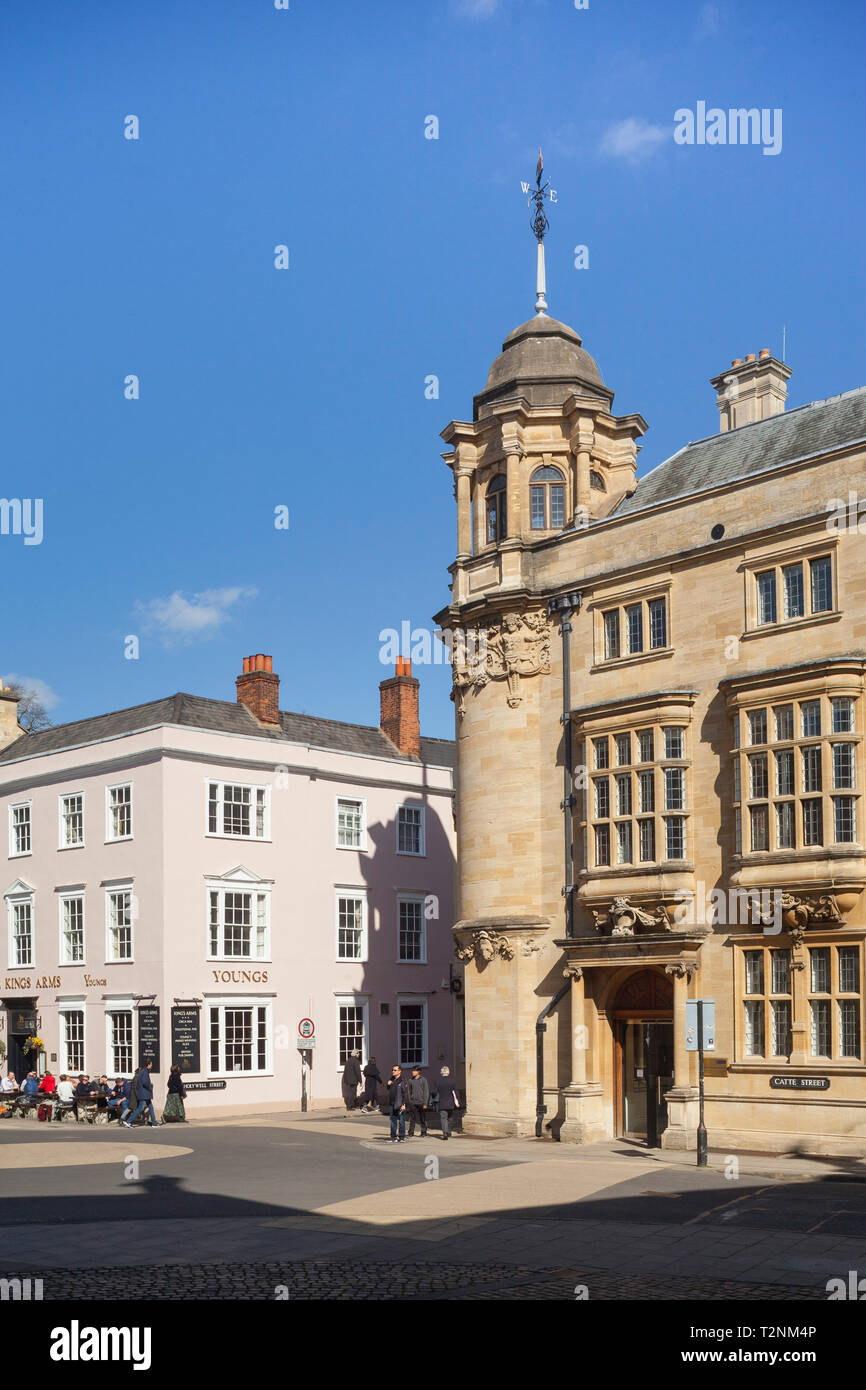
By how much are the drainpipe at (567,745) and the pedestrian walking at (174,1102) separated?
45.3ft

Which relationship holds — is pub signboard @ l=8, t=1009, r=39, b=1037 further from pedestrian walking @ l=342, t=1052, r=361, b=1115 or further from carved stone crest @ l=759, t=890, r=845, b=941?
carved stone crest @ l=759, t=890, r=845, b=941

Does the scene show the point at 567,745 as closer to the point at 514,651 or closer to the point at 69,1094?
the point at 514,651

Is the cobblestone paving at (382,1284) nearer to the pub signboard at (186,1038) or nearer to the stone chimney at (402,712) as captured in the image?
the pub signboard at (186,1038)

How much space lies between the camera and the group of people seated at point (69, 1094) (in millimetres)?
39094

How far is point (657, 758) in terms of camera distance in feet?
94.8

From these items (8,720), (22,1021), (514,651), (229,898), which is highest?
(8,720)

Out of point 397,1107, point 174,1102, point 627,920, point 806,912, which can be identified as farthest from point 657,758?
point 174,1102

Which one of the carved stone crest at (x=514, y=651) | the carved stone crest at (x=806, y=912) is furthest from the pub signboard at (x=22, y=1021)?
the carved stone crest at (x=806, y=912)

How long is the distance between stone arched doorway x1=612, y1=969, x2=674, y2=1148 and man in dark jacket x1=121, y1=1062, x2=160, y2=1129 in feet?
43.2

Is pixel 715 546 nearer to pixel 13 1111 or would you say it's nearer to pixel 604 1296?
pixel 604 1296

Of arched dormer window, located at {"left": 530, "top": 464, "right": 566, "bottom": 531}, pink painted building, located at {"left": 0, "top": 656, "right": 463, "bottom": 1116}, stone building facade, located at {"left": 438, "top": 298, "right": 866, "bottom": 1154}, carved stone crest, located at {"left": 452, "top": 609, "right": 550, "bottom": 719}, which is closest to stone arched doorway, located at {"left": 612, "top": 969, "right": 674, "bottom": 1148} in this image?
stone building facade, located at {"left": 438, "top": 298, "right": 866, "bottom": 1154}

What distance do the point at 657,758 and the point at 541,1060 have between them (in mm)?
7403
